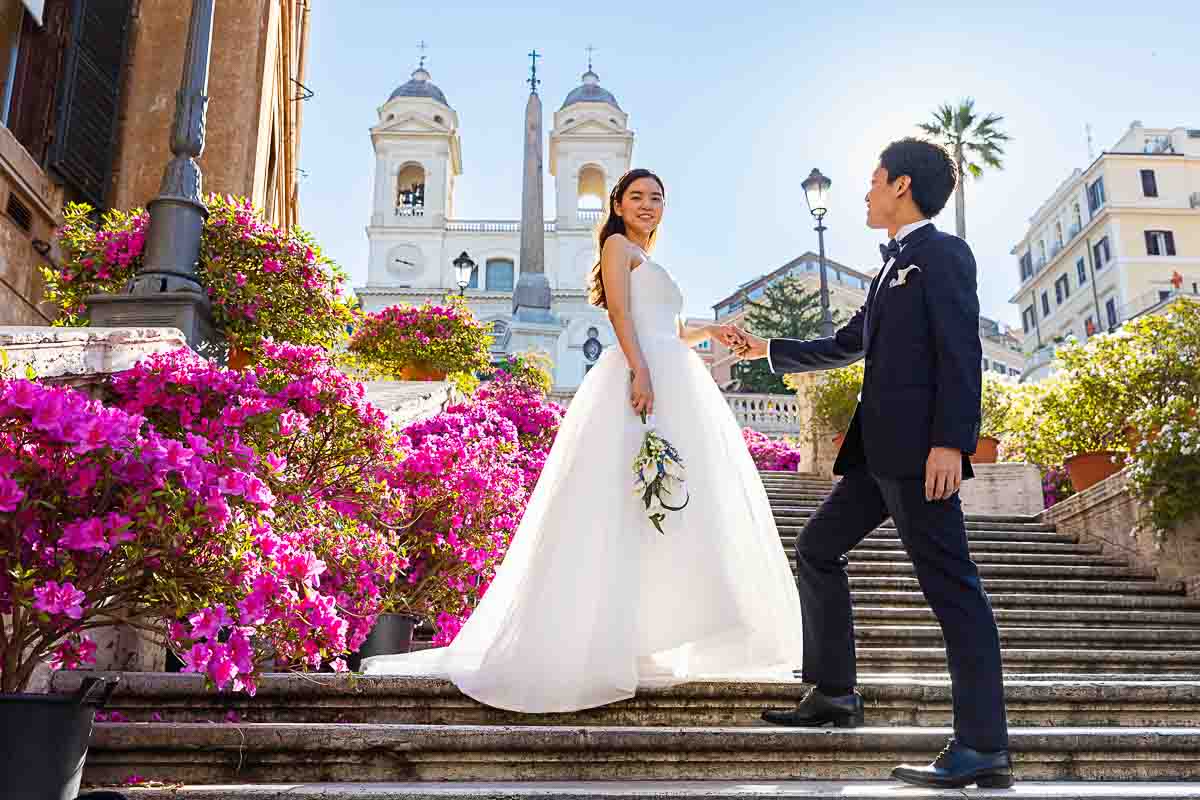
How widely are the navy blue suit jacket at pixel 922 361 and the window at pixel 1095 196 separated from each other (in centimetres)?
5453

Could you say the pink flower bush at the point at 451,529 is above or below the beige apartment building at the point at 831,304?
below

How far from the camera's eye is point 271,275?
748 cm

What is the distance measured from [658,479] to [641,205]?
1380 millimetres

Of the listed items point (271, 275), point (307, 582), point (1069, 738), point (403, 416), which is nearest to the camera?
point (307, 582)

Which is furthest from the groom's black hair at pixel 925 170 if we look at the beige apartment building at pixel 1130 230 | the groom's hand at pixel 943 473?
the beige apartment building at pixel 1130 230

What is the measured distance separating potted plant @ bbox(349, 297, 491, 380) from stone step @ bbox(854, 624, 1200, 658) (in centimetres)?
867

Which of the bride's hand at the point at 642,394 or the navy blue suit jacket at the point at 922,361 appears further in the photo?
the bride's hand at the point at 642,394


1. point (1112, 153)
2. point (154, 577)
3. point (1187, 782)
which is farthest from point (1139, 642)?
point (1112, 153)

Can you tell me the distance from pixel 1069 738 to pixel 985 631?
0.73 meters

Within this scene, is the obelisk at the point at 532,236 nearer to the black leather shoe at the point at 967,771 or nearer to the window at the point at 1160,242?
the window at the point at 1160,242

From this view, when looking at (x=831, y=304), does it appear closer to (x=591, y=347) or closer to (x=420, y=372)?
(x=591, y=347)

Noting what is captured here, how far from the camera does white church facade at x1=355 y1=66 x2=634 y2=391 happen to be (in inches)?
2371

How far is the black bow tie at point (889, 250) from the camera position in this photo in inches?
134

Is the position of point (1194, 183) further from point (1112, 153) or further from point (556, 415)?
point (556, 415)
